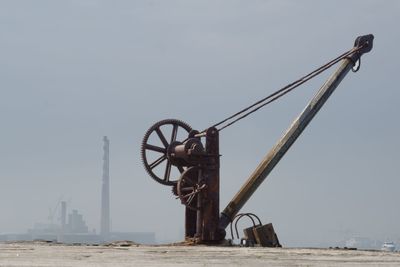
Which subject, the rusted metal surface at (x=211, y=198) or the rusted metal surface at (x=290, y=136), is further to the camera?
the rusted metal surface at (x=290, y=136)

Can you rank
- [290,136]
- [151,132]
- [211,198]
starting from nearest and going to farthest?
[211,198]
[151,132]
[290,136]

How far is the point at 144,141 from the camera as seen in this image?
15.9 m

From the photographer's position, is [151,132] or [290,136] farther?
[290,136]

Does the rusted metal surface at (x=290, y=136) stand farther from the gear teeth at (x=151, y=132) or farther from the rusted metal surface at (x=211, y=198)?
the gear teeth at (x=151, y=132)

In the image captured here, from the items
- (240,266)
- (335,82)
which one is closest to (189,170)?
(335,82)

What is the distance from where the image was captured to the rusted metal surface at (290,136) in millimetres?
15789

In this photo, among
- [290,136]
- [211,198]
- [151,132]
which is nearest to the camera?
[211,198]

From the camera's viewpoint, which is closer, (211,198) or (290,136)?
(211,198)

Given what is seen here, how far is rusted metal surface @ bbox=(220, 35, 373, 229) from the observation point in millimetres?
15789

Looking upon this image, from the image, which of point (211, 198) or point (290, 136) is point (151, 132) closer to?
point (211, 198)

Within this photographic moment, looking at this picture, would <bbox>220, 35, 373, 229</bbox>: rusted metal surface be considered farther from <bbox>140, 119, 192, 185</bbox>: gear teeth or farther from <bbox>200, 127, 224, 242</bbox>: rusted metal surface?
<bbox>140, 119, 192, 185</bbox>: gear teeth

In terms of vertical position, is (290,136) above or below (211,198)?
above

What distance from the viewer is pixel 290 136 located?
1712 cm

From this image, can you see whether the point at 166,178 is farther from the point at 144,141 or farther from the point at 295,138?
the point at 295,138
